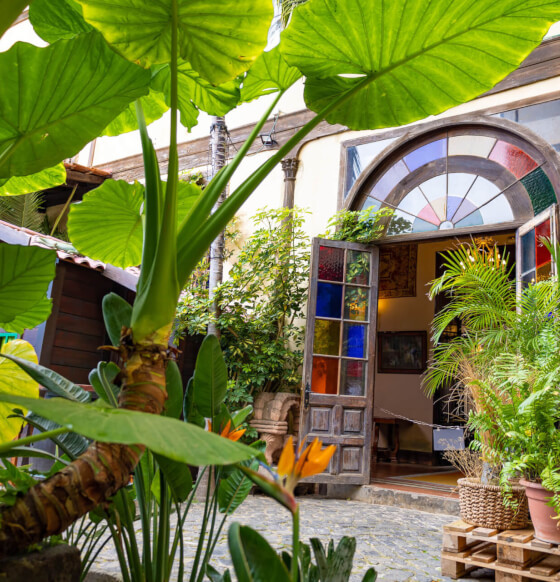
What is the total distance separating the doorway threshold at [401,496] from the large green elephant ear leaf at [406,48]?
459cm

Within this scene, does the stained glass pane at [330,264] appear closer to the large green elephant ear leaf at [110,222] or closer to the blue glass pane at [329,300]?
the blue glass pane at [329,300]

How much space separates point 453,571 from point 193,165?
619 cm

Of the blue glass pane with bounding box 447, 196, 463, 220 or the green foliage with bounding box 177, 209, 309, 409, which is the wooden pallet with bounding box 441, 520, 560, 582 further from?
the blue glass pane with bounding box 447, 196, 463, 220

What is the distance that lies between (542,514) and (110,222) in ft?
8.54

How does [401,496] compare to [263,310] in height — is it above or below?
below

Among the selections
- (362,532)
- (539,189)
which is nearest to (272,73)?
(362,532)

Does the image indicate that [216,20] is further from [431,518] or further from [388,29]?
[431,518]

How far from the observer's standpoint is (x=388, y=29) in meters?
1.09

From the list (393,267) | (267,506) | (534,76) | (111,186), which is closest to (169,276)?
(111,186)

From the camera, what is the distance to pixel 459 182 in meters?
5.55

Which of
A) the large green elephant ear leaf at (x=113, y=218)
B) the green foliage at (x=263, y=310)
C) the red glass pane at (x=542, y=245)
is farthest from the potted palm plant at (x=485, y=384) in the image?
the large green elephant ear leaf at (x=113, y=218)

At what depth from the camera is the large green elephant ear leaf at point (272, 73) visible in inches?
53.9

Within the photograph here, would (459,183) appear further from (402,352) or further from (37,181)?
(37,181)

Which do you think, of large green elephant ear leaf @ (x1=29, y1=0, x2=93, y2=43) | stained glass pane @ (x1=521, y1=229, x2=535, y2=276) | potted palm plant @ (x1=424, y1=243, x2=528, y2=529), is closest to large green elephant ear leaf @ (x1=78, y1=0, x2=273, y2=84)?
large green elephant ear leaf @ (x1=29, y1=0, x2=93, y2=43)
